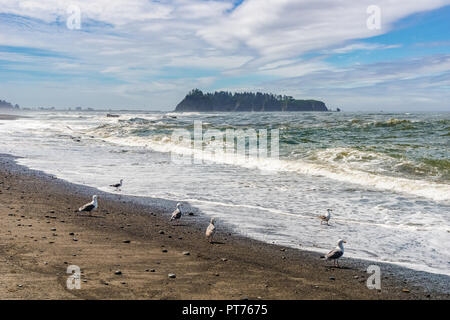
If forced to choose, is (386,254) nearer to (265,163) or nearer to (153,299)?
(153,299)

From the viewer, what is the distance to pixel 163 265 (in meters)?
6.44

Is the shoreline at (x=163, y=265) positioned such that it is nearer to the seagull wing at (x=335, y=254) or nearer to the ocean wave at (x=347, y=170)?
the seagull wing at (x=335, y=254)

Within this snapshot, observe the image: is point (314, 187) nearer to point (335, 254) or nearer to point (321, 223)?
point (321, 223)

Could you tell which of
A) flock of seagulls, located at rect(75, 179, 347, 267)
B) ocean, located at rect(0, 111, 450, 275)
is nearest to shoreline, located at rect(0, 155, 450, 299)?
flock of seagulls, located at rect(75, 179, 347, 267)

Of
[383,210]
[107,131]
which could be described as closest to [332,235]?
[383,210]

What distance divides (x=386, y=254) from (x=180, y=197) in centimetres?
657

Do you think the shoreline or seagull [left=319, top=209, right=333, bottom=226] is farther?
seagull [left=319, top=209, right=333, bottom=226]

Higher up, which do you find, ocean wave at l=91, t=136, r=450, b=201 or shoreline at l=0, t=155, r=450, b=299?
ocean wave at l=91, t=136, r=450, b=201

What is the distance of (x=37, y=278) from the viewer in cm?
551

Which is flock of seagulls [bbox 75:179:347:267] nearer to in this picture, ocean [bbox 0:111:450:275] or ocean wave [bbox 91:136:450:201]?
ocean [bbox 0:111:450:275]

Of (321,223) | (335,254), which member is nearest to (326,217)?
(321,223)

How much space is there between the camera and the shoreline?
215 inches

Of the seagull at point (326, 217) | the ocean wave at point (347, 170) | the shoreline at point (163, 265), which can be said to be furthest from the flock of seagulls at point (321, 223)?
the ocean wave at point (347, 170)
